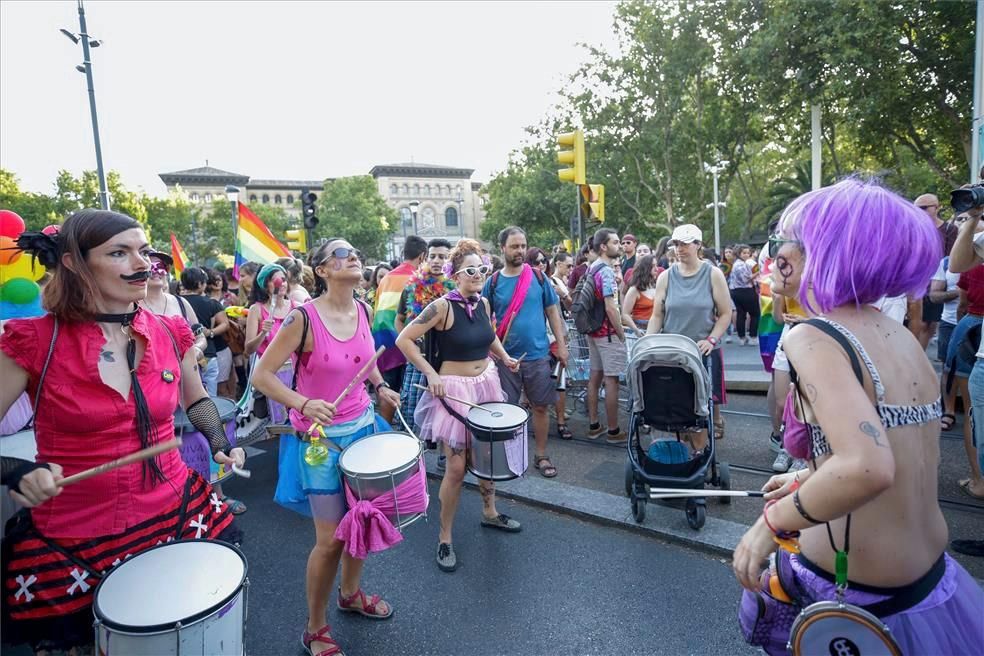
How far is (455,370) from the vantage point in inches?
156

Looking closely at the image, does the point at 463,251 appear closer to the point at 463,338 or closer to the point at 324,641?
the point at 463,338

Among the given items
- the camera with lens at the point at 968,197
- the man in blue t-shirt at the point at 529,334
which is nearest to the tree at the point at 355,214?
the man in blue t-shirt at the point at 529,334

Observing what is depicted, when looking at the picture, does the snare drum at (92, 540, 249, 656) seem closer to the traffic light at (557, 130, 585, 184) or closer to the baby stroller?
the baby stroller

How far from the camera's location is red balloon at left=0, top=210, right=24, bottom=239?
278 centimetres

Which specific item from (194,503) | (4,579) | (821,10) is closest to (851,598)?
(194,503)

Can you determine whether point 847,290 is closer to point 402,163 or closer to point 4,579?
point 4,579

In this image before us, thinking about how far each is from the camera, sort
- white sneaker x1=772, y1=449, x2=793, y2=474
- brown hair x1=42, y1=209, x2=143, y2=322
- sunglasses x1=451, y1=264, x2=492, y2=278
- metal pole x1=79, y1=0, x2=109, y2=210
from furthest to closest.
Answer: metal pole x1=79, y1=0, x2=109, y2=210 → white sneaker x1=772, y1=449, x2=793, y2=474 → sunglasses x1=451, y1=264, x2=492, y2=278 → brown hair x1=42, y1=209, x2=143, y2=322

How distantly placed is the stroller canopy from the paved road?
39.6 inches

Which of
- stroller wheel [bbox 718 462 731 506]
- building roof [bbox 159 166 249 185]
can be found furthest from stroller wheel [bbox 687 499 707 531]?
building roof [bbox 159 166 249 185]

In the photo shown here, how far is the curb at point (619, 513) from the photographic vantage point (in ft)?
12.2

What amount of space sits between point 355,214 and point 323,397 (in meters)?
60.2

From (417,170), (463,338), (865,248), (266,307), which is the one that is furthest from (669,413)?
(417,170)

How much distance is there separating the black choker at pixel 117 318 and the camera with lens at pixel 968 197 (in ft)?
12.1

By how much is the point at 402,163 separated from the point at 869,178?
8369 cm
